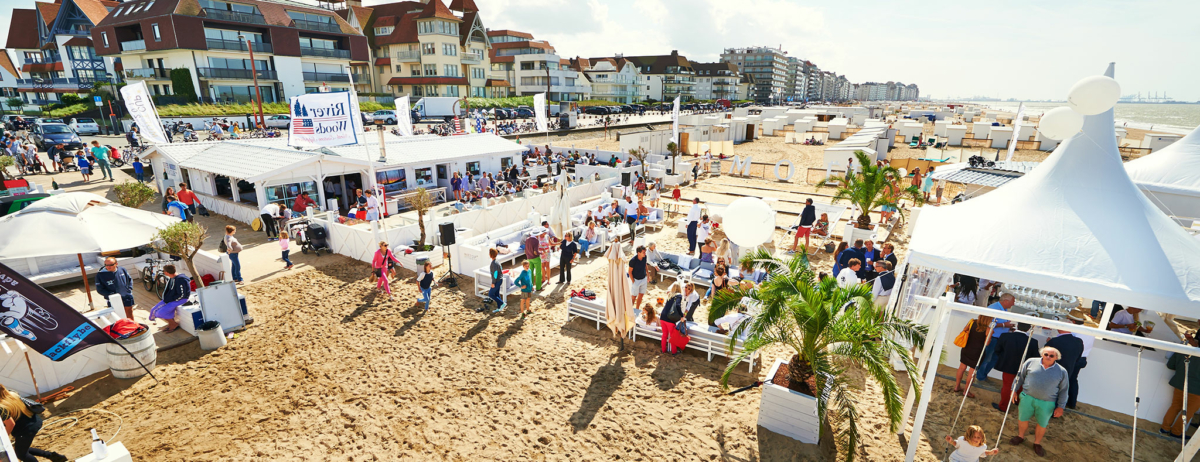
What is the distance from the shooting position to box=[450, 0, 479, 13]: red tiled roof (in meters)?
63.6

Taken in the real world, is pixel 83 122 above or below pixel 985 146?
above

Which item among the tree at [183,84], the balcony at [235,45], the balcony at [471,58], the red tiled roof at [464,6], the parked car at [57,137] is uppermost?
the red tiled roof at [464,6]

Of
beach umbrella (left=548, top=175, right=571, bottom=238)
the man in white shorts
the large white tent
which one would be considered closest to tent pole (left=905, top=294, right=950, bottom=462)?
the man in white shorts

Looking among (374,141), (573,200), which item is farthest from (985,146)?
(374,141)

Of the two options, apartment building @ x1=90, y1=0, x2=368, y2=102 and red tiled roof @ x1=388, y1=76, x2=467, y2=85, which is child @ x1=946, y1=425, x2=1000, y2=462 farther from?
red tiled roof @ x1=388, y1=76, x2=467, y2=85

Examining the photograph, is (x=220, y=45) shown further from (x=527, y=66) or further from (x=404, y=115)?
(x=527, y=66)

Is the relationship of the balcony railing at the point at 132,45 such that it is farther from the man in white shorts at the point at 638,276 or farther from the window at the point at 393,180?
the man in white shorts at the point at 638,276

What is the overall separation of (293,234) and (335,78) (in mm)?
41379

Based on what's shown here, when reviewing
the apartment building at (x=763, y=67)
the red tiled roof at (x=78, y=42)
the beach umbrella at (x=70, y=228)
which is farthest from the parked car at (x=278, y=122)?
the apartment building at (x=763, y=67)

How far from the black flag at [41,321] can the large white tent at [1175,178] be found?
20.9 metres

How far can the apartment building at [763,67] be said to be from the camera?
15638 cm

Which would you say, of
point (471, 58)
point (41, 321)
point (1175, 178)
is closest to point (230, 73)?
point (471, 58)

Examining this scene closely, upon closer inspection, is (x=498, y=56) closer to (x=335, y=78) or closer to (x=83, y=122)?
(x=335, y=78)

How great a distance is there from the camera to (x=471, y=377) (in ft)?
24.7
